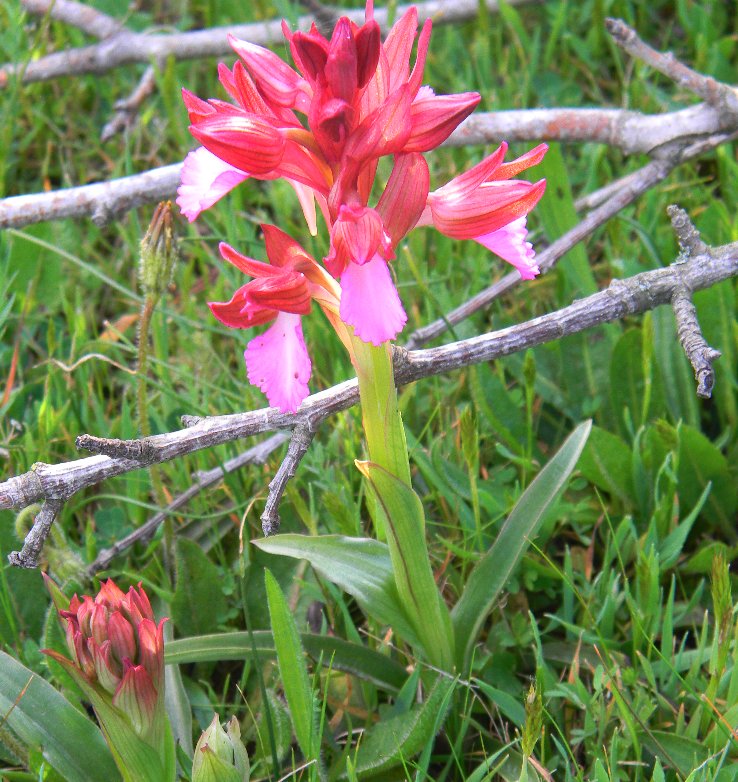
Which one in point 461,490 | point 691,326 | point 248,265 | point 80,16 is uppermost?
point 80,16

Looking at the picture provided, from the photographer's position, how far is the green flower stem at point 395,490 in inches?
54.6

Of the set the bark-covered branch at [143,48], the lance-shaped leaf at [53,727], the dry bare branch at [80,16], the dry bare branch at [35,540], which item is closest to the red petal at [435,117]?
the dry bare branch at [35,540]

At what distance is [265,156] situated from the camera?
1233 mm

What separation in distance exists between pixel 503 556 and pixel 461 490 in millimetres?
309

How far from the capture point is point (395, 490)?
1.43 m

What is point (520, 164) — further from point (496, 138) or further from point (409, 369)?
point (496, 138)

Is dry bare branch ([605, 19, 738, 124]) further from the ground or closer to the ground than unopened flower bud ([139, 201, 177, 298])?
further from the ground

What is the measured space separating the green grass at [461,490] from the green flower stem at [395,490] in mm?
133

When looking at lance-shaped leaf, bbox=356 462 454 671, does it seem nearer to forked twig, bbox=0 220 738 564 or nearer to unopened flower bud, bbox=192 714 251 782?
forked twig, bbox=0 220 738 564

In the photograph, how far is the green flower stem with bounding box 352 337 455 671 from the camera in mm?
1386

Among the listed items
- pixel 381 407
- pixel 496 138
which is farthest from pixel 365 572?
pixel 496 138

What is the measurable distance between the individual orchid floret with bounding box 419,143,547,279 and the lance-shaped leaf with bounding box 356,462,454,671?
36cm

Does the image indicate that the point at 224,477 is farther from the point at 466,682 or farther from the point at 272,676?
the point at 466,682

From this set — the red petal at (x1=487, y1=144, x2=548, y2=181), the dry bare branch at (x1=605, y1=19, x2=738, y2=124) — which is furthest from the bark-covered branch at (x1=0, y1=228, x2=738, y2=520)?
the dry bare branch at (x1=605, y1=19, x2=738, y2=124)
